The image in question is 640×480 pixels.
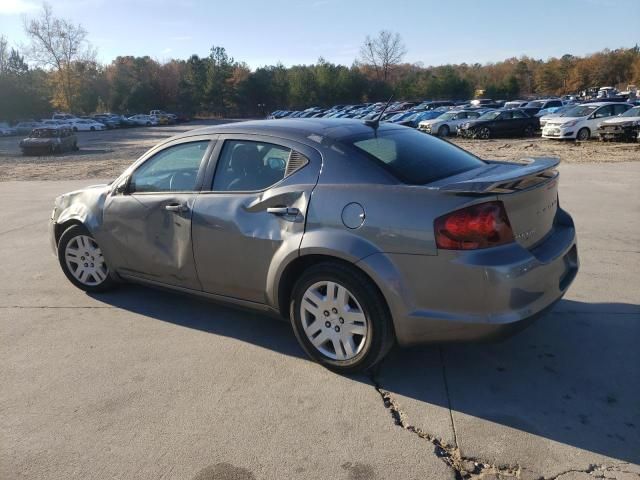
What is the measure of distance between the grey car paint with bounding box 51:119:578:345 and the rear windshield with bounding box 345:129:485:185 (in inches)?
4.2

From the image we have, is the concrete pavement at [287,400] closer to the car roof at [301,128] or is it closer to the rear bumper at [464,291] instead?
the rear bumper at [464,291]

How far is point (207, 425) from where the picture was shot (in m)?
3.07

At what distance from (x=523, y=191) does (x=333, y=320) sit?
1.42 metres

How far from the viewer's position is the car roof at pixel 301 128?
12.5 feet

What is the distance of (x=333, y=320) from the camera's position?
3498 millimetres

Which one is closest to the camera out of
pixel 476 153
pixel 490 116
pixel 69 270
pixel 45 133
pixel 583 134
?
pixel 69 270

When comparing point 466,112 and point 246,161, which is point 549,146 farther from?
point 246,161

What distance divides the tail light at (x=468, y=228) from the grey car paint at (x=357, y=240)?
44 millimetres

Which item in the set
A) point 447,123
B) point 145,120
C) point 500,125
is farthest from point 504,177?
point 145,120

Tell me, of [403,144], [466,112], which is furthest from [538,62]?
[403,144]

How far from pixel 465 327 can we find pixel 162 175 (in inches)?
110

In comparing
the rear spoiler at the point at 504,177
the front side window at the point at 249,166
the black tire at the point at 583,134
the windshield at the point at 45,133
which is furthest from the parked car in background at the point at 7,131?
the rear spoiler at the point at 504,177

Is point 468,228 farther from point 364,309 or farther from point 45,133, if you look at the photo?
point 45,133

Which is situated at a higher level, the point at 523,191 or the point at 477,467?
the point at 523,191
